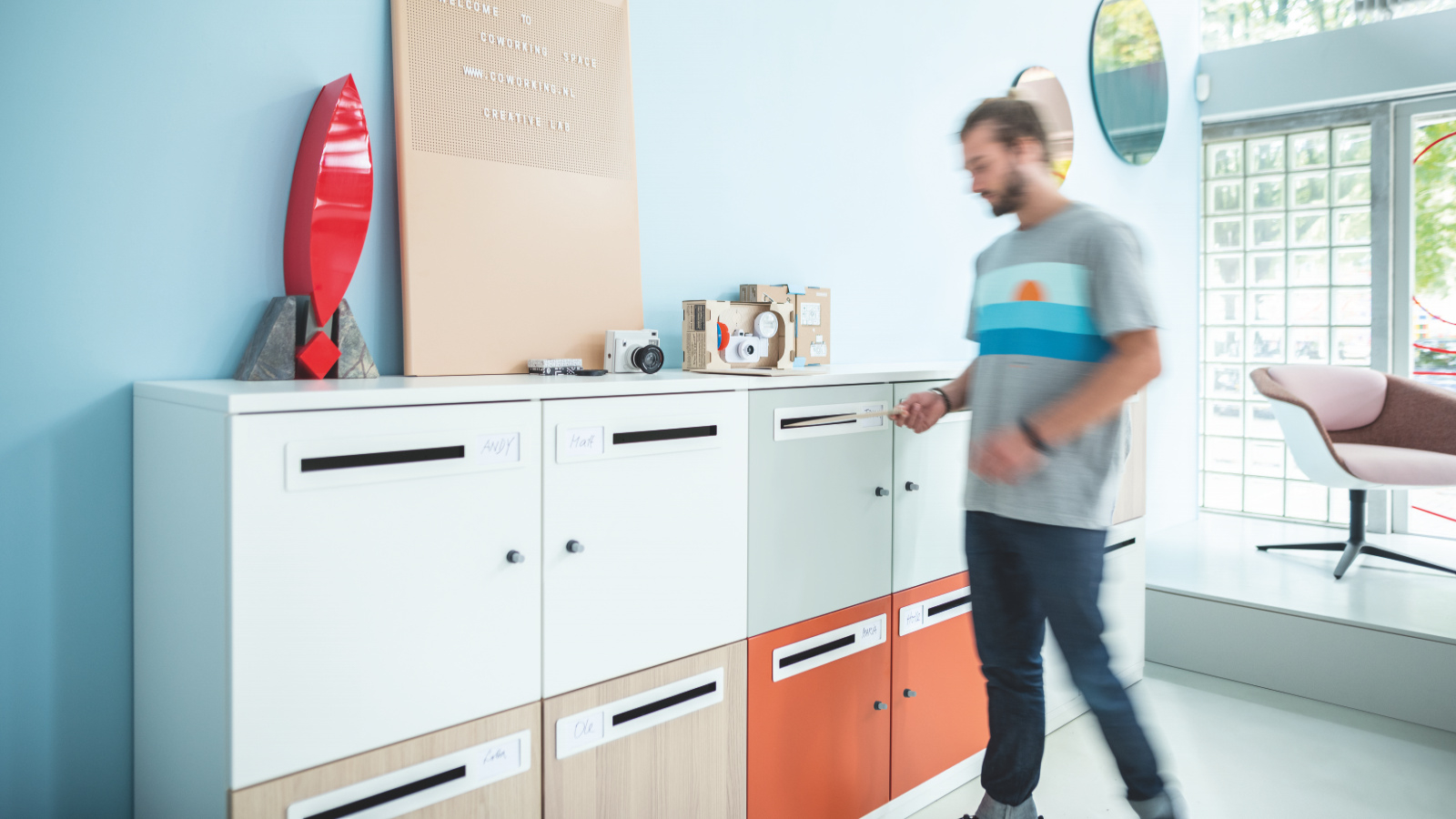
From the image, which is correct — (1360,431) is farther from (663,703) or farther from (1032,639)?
(663,703)

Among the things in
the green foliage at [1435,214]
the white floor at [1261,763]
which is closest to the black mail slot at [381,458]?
the white floor at [1261,763]

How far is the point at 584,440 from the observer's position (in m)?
1.40

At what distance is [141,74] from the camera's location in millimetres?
1361

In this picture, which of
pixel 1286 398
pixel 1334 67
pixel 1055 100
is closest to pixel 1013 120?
pixel 1055 100

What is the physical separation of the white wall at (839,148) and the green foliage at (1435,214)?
1.73 m

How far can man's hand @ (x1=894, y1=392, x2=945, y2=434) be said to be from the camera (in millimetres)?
1871

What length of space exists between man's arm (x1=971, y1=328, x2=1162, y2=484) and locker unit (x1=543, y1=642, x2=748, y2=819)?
634 millimetres

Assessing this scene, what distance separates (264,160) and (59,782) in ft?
3.57

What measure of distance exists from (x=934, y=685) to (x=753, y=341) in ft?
3.21

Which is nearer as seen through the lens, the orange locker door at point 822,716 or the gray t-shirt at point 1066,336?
the gray t-shirt at point 1066,336

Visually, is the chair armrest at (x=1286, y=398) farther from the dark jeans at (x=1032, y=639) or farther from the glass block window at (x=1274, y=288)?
the dark jeans at (x=1032, y=639)

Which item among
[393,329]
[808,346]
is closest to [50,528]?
[393,329]

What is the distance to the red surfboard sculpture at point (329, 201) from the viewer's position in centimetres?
145

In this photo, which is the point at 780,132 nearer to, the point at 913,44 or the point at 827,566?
the point at 913,44
